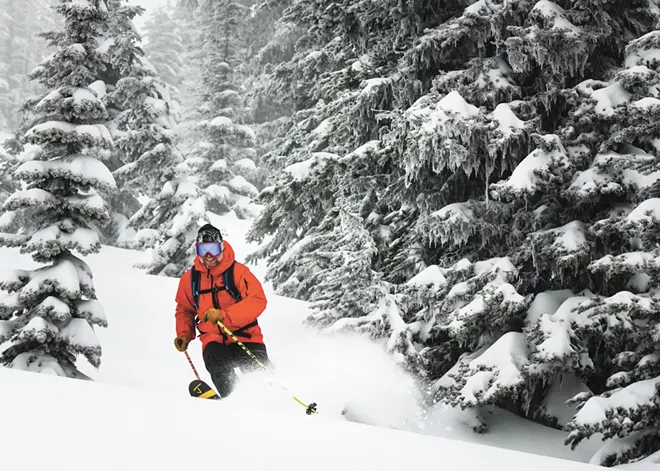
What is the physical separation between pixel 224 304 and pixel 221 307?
49mm

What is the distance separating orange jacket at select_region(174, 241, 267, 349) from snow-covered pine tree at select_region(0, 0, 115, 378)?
3991mm

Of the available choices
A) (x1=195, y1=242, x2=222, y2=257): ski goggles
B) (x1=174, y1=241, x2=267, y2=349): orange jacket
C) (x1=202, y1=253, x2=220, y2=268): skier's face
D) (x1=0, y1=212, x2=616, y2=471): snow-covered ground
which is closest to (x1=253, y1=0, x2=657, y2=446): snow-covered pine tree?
(x1=0, y1=212, x2=616, y2=471): snow-covered ground

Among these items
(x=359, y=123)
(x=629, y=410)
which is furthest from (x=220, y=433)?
(x=359, y=123)

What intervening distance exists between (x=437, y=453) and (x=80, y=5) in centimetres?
1074

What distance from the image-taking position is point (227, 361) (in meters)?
6.55

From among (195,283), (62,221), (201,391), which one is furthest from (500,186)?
(62,221)

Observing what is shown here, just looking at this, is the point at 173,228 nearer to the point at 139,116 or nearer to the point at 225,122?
the point at 139,116

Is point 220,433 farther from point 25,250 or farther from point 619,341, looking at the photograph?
point 25,250

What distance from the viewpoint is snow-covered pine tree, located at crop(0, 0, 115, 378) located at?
32.1 feet

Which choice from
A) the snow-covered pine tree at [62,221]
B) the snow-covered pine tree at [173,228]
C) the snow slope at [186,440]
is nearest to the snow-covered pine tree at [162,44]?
the snow-covered pine tree at [173,228]

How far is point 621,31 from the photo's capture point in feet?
29.5

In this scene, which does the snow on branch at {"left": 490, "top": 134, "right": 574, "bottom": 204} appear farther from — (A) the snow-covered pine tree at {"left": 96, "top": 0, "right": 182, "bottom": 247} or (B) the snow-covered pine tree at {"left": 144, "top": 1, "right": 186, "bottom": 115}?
(B) the snow-covered pine tree at {"left": 144, "top": 1, "right": 186, "bottom": 115}

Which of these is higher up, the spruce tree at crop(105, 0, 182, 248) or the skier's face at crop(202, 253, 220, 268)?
the skier's face at crop(202, 253, 220, 268)

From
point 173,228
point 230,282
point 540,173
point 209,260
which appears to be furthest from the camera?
point 173,228
